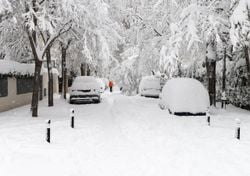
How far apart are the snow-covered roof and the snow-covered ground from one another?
4.16 m

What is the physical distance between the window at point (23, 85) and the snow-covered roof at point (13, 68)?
1.55ft

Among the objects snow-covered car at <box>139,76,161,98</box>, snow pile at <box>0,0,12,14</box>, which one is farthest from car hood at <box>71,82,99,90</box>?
snow pile at <box>0,0,12,14</box>

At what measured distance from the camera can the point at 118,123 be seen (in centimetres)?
1455

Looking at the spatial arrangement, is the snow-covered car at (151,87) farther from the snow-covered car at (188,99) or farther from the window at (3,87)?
the window at (3,87)

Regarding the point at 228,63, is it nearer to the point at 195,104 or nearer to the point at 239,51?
the point at 239,51

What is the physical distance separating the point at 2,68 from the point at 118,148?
10.7m

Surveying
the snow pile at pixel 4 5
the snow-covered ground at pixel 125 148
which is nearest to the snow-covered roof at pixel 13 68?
the snow-covered ground at pixel 125 148

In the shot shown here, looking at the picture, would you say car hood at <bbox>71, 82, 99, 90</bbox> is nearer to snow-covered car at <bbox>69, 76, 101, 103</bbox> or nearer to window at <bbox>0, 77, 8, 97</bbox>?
snow-covered car at <bbox>69, 76, 101, 103</bbox>

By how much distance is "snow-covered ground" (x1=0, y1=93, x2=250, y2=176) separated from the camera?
7598mm

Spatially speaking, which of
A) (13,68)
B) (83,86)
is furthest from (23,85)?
(83,86)

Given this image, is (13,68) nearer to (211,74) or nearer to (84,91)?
(84,91)

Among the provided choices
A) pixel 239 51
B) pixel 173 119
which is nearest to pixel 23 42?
pixel 173 119

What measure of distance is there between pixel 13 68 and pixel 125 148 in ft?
40.0

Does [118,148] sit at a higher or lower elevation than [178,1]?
lower
